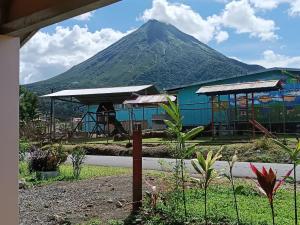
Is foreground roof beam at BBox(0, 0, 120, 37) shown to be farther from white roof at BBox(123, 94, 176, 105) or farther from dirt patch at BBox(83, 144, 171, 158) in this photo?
white roof at BBox(123, 94, 176, 105)

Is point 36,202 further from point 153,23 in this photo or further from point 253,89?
point 153,23

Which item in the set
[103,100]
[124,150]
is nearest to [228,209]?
[124,150]

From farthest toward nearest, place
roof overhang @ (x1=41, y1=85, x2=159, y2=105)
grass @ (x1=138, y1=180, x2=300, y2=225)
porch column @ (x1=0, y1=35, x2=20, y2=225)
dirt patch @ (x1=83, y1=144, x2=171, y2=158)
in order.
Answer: roof overhang @ (x1=41, y1=85, x2=159, y2=105) → dirt patch @ (x1=83, y1=144, x2=171, y2=158) → grass @ (x1=138, y1=180, x2=300, y2=225) → porch column @ (x1=0, y1=35, x2=20, y2=225)

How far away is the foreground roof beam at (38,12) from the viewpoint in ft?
10.6

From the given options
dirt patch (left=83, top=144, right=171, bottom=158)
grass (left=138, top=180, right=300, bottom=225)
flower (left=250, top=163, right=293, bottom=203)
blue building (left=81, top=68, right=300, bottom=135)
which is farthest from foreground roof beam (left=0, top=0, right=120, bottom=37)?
blue building (left=81, top=68, right=300, bottom=135)

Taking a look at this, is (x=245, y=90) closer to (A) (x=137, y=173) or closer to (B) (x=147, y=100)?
(B) (x=147, y=100)

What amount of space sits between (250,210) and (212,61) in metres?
116

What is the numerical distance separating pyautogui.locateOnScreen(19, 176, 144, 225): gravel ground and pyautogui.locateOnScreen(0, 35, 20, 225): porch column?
7.15 ft

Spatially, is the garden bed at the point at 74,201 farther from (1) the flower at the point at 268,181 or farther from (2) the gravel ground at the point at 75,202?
(1) the flower at the point at 268,181

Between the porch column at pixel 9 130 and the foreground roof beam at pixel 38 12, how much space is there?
0.76ft

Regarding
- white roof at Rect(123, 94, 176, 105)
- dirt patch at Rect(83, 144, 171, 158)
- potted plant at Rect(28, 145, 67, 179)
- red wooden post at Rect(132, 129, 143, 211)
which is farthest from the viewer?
white roof at Rect(123, 94, 176, 105)

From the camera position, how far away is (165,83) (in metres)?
107

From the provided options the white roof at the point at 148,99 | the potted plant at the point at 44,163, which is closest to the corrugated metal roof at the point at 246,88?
the white roof at the point at 148,99

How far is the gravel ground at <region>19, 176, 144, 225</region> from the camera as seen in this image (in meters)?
6.50
